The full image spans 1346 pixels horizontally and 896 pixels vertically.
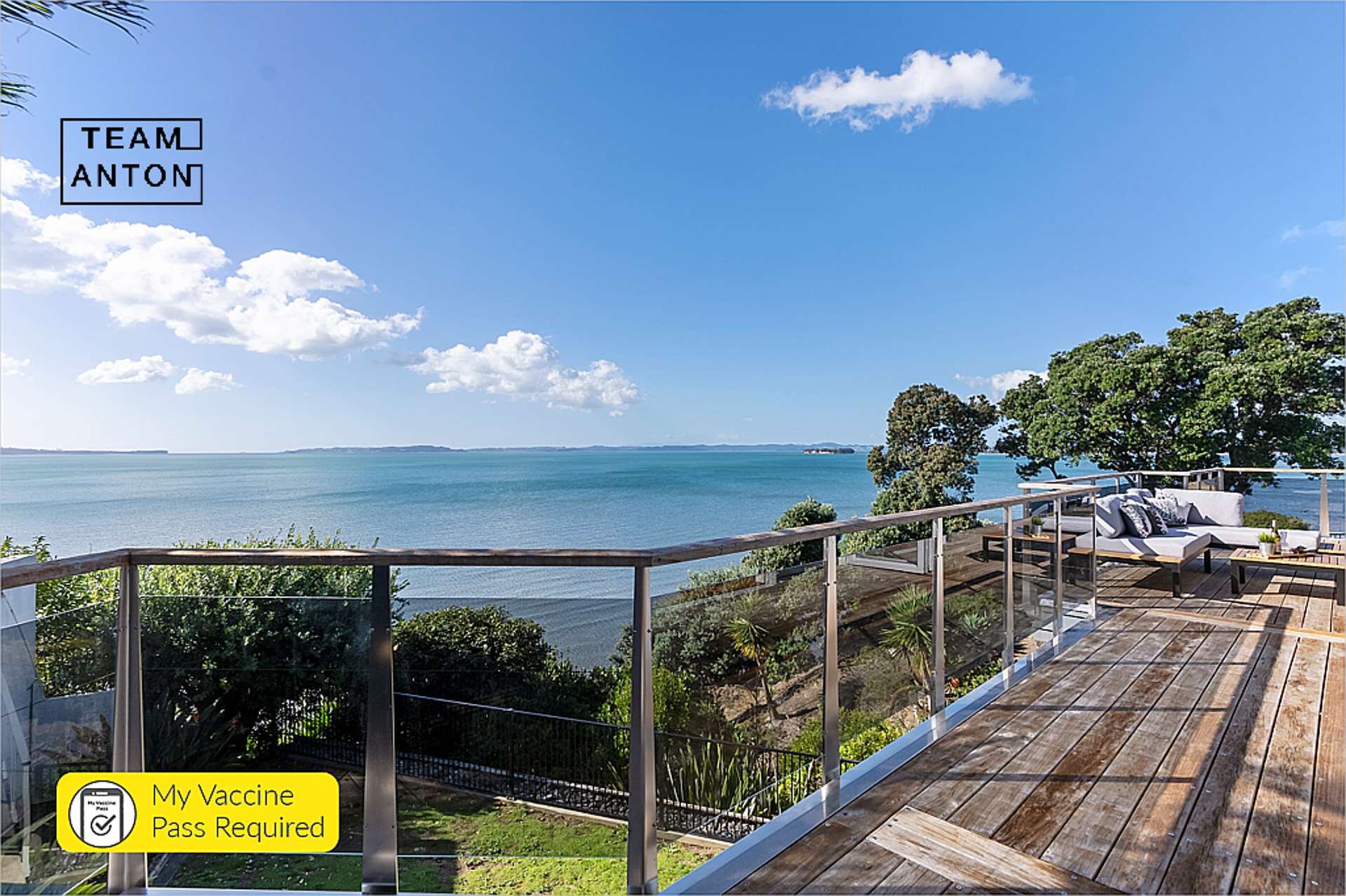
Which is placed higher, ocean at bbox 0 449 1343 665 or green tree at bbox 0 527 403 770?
green tree at bbox 0 527 403 770

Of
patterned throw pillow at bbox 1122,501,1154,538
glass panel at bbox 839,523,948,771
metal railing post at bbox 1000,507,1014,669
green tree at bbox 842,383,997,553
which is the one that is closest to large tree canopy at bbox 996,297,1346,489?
green tree at bbox 842,383,997,553

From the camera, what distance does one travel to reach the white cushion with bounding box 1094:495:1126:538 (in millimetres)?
5844

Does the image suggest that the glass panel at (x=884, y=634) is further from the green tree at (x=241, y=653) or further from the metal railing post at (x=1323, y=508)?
the metal railing post at (x=1323, y=508)

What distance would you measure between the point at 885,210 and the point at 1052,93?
1023cm

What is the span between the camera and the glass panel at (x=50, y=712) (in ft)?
4.97

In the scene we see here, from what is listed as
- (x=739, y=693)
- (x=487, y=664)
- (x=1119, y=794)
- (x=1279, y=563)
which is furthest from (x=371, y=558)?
(x=1279, y=563)

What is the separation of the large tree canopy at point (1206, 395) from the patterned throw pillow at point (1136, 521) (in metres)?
14.0

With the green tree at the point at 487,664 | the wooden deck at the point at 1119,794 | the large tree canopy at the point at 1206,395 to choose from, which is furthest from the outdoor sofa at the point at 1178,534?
the large tree canopy at the point at 1206,395

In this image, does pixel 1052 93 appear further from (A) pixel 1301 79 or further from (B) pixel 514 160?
(B) pixel 514 160

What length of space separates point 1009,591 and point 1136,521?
3.62 m

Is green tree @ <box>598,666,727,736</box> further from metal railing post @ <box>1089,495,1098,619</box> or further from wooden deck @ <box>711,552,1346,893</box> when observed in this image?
metal railing post @ <box>1089,495,1098,619</box>

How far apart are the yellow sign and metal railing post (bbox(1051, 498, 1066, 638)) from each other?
4032 millimetres

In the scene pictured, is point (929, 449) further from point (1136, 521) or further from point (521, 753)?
point (521, 753)

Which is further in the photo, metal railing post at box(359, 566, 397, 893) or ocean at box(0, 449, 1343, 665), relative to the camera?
ocean at box(0, 449, 1343, 665)
